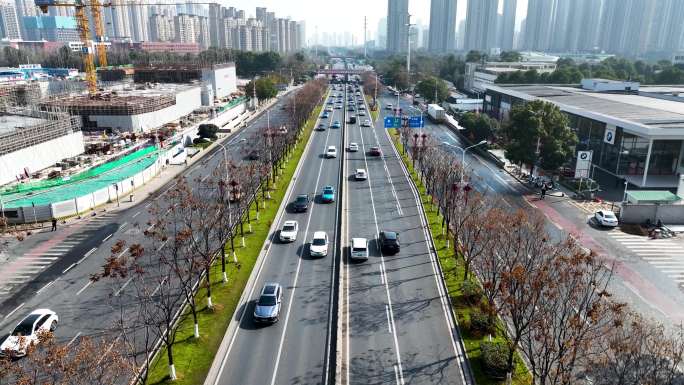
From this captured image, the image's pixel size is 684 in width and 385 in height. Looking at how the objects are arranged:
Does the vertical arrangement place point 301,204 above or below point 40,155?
below

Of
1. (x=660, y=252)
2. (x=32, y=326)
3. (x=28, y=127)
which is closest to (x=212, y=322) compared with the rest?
(x=32, y=326)

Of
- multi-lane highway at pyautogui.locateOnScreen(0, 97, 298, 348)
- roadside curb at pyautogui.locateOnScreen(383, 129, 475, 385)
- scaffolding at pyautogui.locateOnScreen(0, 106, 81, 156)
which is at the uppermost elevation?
scaffolding at pyautogui.locateOnScreen(0, 106, 81, 156)

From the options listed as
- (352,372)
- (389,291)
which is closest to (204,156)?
(389,291)

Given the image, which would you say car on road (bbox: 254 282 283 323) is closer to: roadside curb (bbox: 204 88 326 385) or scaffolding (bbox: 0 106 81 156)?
roadside curb (bbox: 204 88 326 385)

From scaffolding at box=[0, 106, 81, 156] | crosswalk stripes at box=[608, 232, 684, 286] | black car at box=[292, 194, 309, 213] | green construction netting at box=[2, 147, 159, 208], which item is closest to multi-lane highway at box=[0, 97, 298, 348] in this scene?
green construction netting at box=[2, 147, 159, 208]

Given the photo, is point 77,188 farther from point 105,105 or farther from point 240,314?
point 105,105

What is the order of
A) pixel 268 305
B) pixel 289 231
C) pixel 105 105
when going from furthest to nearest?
pixel 105 105 < pixel 289 231 < pixel 268 305

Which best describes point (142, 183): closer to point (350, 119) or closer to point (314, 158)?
point (314, 158)
